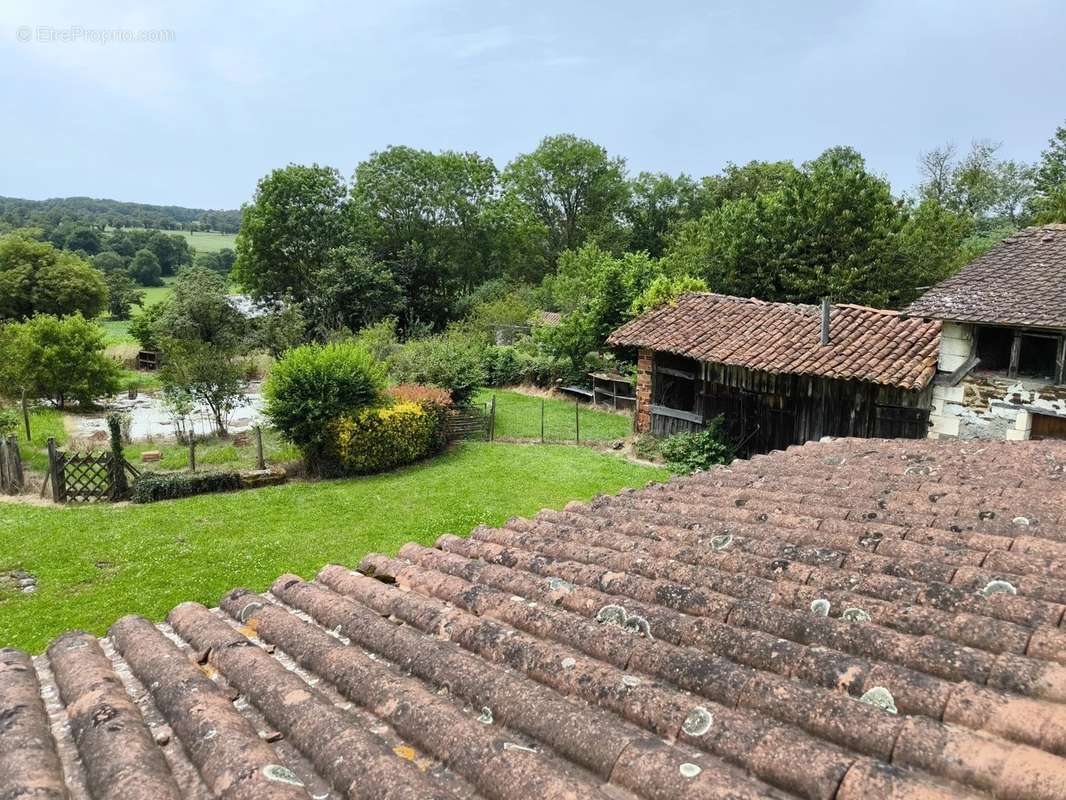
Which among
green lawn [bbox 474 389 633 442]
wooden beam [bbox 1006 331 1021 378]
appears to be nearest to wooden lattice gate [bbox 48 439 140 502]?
green lawn [bbox 474 389 633 442]

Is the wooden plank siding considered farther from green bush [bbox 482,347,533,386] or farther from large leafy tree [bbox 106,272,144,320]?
large leafy tree [bbox 106,272,144,320]

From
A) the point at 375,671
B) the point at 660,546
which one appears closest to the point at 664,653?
the point at 375,671

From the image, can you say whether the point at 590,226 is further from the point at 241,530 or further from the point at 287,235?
the point at 241,530

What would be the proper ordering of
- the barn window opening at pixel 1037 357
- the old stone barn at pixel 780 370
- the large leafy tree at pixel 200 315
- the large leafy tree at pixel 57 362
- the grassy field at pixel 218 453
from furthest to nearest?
the large leafy tree at pixel 200 315
the large leafy tree at pixel 57 362
the grassy field at pixel 218 453
the old stone barn at pixel 780 370
the barn window opening at pixel 1037 357

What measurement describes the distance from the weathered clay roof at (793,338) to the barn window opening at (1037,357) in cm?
156

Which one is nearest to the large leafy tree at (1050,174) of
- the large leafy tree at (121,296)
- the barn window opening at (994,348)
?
the barn window opening at (994,348)

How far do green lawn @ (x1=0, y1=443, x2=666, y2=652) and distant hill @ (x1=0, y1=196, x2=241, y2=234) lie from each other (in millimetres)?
89720

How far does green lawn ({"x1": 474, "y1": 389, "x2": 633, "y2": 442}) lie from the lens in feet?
77.7

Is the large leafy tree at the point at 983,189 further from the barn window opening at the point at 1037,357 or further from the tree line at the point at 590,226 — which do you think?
the barn window opening at the point at 1037,357

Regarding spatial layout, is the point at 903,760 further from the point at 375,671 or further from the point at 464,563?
the point at 464,563

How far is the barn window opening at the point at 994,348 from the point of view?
49.0ft

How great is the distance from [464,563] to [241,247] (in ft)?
→ 146

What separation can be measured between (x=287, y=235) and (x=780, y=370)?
35249 mm

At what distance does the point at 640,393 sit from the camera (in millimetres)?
21500
